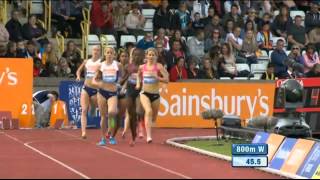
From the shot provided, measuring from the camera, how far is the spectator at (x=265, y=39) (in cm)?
2927

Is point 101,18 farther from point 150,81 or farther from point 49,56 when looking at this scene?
point 150,81

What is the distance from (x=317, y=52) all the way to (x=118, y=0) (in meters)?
6.65

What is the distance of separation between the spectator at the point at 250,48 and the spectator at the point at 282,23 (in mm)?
2090

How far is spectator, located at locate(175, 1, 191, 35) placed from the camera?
28938mm

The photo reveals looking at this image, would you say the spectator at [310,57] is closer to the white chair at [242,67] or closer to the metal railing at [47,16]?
the white chair at [242,67]

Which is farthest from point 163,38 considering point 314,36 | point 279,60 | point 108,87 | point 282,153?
point 282,153

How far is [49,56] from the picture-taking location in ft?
83.9

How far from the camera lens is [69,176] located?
13273 mm

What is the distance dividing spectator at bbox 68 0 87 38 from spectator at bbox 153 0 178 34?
2.29 metres

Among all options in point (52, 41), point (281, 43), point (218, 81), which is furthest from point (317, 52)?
point (52, 41)

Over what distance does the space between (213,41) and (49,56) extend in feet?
17.9

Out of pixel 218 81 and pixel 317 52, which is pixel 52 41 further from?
pixel 317 52

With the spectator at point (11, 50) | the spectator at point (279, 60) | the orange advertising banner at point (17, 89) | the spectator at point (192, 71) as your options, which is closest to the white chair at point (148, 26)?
the spectator at point (192, 71)

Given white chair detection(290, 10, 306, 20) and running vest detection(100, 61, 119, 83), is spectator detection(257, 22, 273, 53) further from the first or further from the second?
running vest detection(100, 61, 119, 83)
